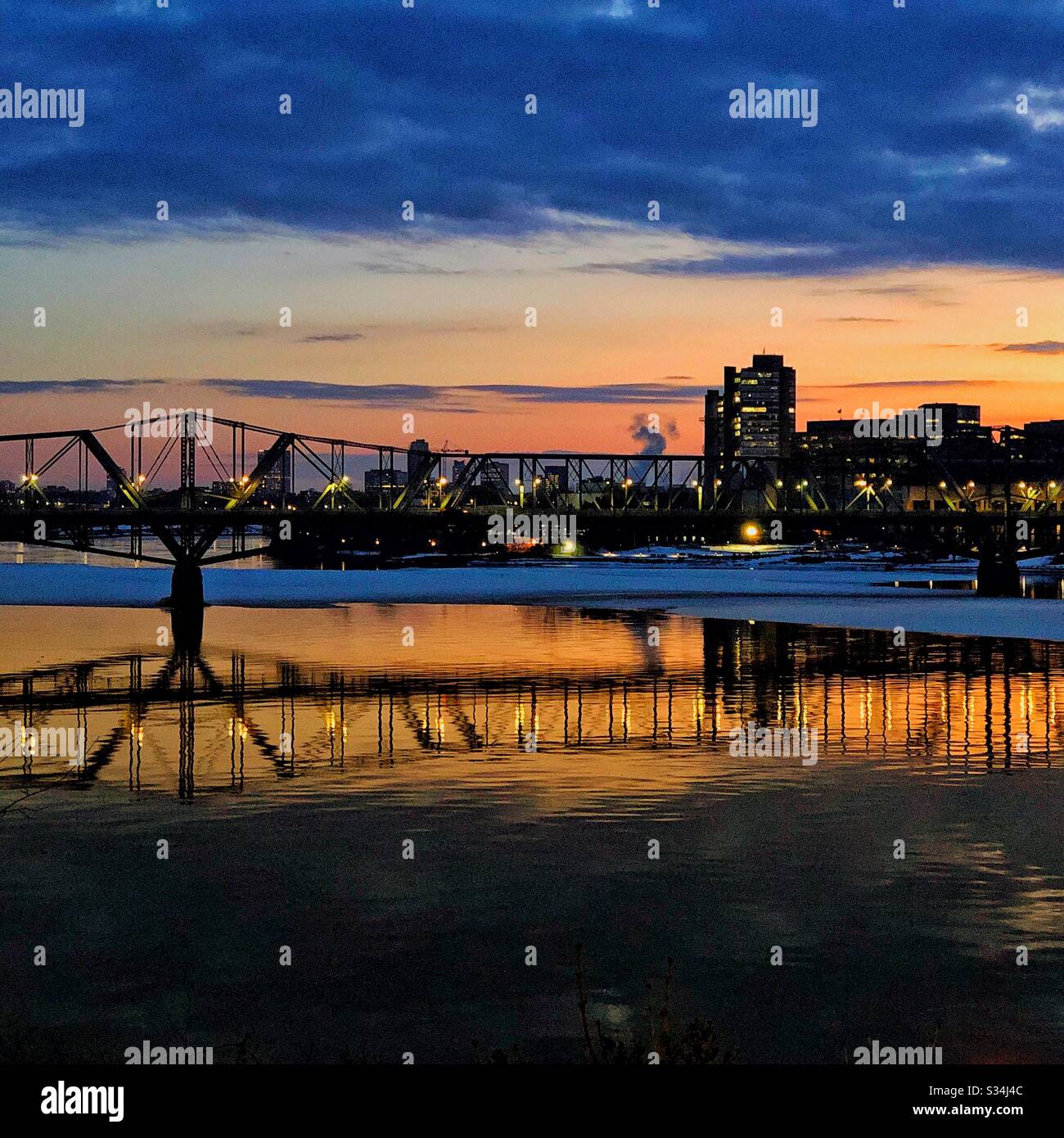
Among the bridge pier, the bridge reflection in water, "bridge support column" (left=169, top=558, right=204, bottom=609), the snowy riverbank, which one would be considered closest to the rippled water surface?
the bridge reflection in water

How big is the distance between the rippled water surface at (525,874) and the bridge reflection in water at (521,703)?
25cm

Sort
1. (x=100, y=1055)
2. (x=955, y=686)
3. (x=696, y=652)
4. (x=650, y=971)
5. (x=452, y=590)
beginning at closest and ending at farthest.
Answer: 1. (x=100, y=1055)
2. (x=650, y=971)
3. (x=955, y=686)
4. (x=696, y=652)
5. (x=452, y=590)

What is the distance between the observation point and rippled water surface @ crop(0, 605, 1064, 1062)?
631 inches

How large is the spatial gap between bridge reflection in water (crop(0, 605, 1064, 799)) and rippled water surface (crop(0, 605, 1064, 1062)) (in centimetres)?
25

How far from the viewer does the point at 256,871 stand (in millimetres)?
22859

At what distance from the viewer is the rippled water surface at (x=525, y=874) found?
631 inches

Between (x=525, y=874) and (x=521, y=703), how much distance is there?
24770mm

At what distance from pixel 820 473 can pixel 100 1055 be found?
599 ft

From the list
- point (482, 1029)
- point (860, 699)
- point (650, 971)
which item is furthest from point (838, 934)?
point (860, 699)

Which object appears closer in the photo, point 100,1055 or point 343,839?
point 100,1055

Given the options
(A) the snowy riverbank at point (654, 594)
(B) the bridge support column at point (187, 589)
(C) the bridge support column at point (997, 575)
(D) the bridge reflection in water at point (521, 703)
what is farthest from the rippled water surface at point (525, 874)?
(C) the bridge support column at point (997, 575)

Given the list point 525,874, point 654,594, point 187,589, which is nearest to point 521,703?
point 525,874
